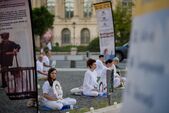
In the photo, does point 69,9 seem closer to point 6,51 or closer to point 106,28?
point 106,28

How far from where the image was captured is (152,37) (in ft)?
6.37

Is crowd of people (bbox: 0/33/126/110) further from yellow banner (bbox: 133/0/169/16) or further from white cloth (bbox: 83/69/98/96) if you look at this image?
yellow banner (bbox: 133/0/169/16)

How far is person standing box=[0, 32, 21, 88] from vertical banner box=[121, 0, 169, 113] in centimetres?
510

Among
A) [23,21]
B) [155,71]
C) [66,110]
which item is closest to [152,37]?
[155,71]

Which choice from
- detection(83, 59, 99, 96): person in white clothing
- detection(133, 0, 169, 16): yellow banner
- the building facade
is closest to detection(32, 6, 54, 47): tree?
the building facade

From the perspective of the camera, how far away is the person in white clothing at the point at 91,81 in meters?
12.9

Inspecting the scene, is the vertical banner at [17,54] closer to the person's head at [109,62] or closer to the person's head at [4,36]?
the person's head at [4,36]

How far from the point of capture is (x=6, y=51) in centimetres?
724

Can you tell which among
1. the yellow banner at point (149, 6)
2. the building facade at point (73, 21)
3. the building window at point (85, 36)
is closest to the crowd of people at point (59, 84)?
the yellow banner at point (149, 6)

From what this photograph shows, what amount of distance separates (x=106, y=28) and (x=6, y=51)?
858cm

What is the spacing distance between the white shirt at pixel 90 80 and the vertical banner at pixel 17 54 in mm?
5644

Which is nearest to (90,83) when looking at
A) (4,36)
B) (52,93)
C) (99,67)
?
(99,67)

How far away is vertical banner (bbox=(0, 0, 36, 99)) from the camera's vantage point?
276 inches

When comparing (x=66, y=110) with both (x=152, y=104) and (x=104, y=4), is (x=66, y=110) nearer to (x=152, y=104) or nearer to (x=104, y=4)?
(x=104, y=4)
